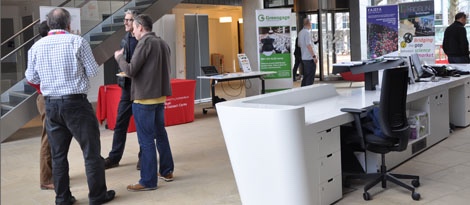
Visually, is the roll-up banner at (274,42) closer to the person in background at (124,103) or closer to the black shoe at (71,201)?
the person in background at (124,103)

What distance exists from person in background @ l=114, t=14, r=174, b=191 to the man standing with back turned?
18.4 inches

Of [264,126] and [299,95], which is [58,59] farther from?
[299,95]

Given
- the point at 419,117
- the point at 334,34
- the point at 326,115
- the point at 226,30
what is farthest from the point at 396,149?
the point at 226,30

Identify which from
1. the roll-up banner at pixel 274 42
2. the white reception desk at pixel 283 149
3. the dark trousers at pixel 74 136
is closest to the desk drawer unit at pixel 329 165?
the white reception desk at pixel 283 149

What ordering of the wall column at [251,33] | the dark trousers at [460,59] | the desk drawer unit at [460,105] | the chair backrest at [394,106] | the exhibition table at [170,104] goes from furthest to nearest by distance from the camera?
the wall column at [251,33], the dark trousers at [460,59], the exhibition table at [170,104], the desk drawer unit at [460,105], the chair backrest at [394,106]

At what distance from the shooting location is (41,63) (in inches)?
150

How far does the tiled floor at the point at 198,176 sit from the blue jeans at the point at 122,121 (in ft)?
0.61

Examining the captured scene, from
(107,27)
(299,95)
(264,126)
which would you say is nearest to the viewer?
→ (264,126)

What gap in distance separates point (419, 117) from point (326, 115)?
6.02 ft

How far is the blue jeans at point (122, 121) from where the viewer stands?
5.07m

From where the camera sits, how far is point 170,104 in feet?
26.1

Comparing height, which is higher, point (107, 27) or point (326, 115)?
point (107, 27)

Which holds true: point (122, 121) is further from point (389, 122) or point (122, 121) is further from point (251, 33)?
point (251, 33)

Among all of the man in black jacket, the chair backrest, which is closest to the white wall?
the man in black jacket
